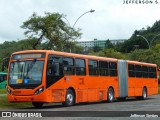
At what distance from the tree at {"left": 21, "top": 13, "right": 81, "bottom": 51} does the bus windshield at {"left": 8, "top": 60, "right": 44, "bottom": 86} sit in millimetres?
32171

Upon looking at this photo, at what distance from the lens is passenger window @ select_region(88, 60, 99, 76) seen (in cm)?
2850

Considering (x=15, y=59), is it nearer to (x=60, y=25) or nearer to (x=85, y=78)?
(x=85, y=78)

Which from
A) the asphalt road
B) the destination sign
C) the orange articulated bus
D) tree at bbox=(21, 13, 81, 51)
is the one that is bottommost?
the asphalt road

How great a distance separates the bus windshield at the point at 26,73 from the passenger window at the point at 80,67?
3642 mm

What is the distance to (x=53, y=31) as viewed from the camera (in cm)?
5816

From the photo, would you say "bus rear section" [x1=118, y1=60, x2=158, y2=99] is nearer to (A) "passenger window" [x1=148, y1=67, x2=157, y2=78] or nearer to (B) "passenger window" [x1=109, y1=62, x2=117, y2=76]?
(A) "passenger window" [x1=148, y1=67, x2=157, y2=78]

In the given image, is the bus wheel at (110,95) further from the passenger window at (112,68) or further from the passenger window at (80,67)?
the passenger window at (80,67)

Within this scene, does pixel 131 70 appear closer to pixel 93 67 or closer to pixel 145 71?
pixel 145 71

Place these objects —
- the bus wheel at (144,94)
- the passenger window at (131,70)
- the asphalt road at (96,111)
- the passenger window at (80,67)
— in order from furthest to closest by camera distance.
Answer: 1. the bus wheel at (144,94)
2. the passenger window at (131,70)
3. the passenger window at (80,67)
4. the asphalt road at (96,111)

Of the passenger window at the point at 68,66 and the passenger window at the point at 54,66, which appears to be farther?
the passenger window at the point at 68,66

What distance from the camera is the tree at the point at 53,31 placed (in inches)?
2244

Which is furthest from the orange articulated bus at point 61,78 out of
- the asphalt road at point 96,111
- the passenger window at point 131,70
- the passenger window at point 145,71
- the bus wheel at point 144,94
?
the passenger window at point 145,71

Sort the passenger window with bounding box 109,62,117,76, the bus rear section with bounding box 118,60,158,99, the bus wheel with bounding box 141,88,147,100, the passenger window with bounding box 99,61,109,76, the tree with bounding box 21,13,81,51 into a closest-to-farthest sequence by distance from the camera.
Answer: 1. the passenger window with bounding box 99,61,109,76
2. the passenger window with bounding box 109,62,117,76
3. the bus rear section with bounding box 118,60,158,99
4. the bus wheel with bounding box 141,88,147,100
5. the tree with bounding box 21,13,81,51

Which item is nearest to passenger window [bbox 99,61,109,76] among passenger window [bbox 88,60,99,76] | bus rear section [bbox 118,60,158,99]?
passenger window [bbox 88,60,99,76]
